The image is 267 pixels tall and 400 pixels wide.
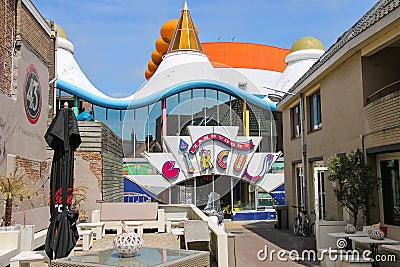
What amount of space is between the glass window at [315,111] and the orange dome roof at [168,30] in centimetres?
2083

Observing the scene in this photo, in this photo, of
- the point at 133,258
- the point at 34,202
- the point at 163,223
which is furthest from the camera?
the point at 163,223

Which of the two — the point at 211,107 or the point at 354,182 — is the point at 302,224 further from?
the point at 211,107

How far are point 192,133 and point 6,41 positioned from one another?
11178 mm

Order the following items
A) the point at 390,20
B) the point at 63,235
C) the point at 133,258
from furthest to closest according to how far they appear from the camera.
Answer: the point at 390,20 → the point at 63,235 → the point at 133,258

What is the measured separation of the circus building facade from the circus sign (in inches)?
1.8

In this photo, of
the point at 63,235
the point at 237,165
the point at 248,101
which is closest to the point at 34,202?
the point at 63,235

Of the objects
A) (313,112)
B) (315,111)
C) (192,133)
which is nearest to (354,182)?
(315,111)

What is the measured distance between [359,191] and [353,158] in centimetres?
85

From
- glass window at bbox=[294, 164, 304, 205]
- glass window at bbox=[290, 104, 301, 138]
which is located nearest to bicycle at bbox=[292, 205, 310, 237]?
glass window at bbox=[294, 164, 304, 205]

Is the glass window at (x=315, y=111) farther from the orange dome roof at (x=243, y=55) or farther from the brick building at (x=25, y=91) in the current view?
the orange dome roof at (x=243, y=55)

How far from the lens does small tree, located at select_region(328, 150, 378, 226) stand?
9.57 meters

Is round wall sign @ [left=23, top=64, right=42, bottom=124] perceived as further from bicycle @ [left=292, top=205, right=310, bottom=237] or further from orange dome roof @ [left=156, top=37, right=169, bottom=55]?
orange dome roof @ [left=156, top=37, right=169, bottom=55]

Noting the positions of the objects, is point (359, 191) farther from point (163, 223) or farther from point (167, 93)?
point (167, 93)

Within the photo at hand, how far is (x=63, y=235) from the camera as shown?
277 inches
